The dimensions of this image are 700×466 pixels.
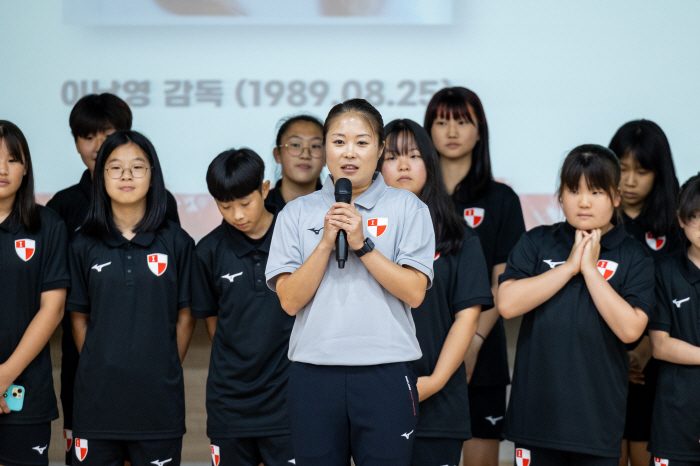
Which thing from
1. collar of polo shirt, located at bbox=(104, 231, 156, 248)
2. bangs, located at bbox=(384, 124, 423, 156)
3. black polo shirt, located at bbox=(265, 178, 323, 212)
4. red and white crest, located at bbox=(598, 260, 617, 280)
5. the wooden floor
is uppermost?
bangs, located at bbox=(384, 124, 423, 156)

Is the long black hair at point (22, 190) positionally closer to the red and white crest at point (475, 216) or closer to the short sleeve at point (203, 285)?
the short sleeve at point (203, 285)

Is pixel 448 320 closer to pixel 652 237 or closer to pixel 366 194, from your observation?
pixel 366 194

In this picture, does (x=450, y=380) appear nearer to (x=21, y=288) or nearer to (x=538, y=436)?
(x=538, y=436)

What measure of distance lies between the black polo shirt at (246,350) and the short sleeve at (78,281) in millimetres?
397

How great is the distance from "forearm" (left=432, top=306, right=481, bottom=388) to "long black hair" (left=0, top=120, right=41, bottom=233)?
1.54 meters

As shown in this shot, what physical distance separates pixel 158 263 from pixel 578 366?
1483 millimetres

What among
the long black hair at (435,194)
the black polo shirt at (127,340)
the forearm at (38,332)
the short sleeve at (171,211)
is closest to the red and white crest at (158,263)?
→ the black polo shirt at (127,340)

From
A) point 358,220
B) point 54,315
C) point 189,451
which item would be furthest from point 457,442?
point 189,451

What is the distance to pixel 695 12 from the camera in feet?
12.2

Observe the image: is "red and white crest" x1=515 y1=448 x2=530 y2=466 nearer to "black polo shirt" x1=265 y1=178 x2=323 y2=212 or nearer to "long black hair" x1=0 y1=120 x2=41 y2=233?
"black polo shirt" x1=265 y1=178 x2=323 y2=212

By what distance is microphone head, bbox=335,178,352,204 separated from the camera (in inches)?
68.6

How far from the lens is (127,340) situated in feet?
8.18

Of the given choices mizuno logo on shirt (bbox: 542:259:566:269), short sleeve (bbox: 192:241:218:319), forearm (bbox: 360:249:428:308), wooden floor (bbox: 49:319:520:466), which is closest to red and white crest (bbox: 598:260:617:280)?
mizuno logo on shirt (bbox: 542:259:566:269)

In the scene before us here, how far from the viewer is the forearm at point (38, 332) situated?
2529 millimetres
